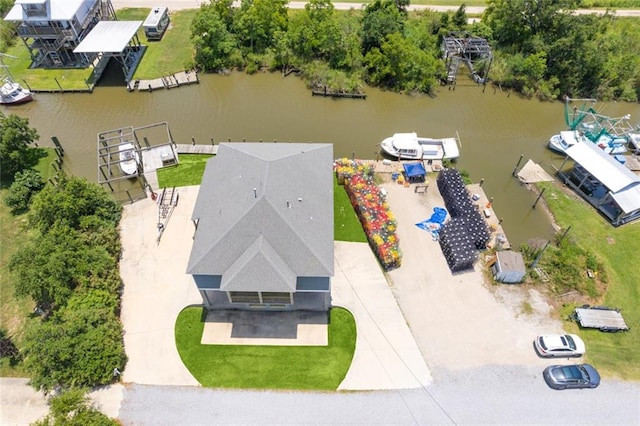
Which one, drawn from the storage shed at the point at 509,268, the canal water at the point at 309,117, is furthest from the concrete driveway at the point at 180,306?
the canal water at the point at 309,117

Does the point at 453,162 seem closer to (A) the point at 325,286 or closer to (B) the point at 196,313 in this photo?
(A) the point at 325,286

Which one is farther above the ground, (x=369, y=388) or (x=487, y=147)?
(x=487, y=147)

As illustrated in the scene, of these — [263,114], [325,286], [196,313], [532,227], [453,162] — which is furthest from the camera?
[263,114]

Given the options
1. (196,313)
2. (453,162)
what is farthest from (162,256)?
(453,162)

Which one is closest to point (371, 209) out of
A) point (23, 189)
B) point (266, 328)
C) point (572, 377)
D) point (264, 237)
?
point (264, 237)

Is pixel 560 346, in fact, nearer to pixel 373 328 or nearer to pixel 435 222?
pixel 373 328

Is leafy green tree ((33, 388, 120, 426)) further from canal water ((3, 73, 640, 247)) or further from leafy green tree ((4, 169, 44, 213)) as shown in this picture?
canal water ((3, 73, 640, 247))

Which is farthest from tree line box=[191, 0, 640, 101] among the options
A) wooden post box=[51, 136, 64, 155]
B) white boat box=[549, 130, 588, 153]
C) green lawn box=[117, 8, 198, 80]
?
wooden post box=[51, 136, 64, 155]
